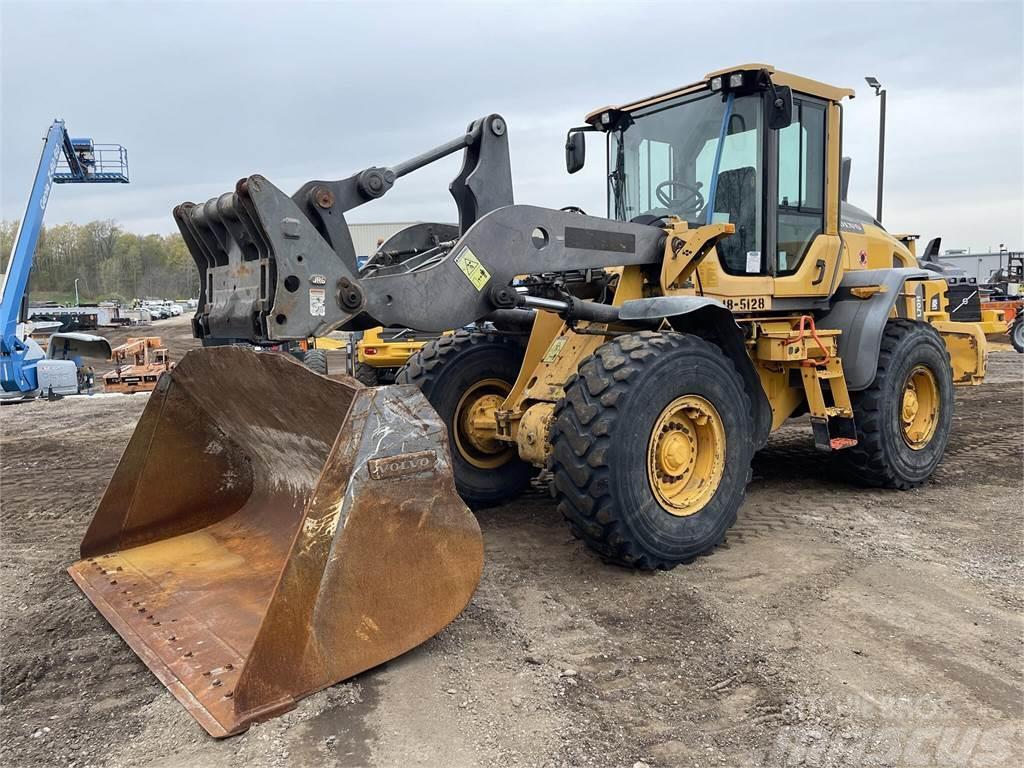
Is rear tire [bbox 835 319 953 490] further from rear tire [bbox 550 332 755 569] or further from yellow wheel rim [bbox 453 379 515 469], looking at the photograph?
yellow wheel rim [bbox 453 379 515 469]

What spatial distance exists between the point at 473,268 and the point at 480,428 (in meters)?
1.47

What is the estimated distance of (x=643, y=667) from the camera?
3031mm

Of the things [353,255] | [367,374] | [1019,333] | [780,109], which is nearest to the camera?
[353,255]

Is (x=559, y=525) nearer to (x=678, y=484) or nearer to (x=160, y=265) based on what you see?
(x=678, y=484)

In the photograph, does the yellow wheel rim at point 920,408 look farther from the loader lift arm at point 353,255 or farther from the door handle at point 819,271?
the loader lift arm at point 353,255

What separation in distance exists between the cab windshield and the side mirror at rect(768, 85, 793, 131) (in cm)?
37

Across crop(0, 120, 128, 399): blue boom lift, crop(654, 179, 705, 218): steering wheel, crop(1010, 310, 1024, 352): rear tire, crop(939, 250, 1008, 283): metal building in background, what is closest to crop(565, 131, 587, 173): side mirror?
crop(654, 179, 705, 218): steering wheel

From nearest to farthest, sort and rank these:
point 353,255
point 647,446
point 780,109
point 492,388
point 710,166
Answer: point 353,255, point 647,446, point 780,109, point 710,166, point 492,388

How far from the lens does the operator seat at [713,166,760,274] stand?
4.97 m

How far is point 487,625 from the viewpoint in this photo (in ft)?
11.1

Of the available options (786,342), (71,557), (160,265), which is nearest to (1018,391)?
(786,342)

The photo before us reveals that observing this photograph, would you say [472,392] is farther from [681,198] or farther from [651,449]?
[681,198]

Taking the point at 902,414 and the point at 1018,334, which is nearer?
the point at 902,414

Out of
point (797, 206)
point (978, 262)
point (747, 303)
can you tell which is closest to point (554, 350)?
point (747, 303)
